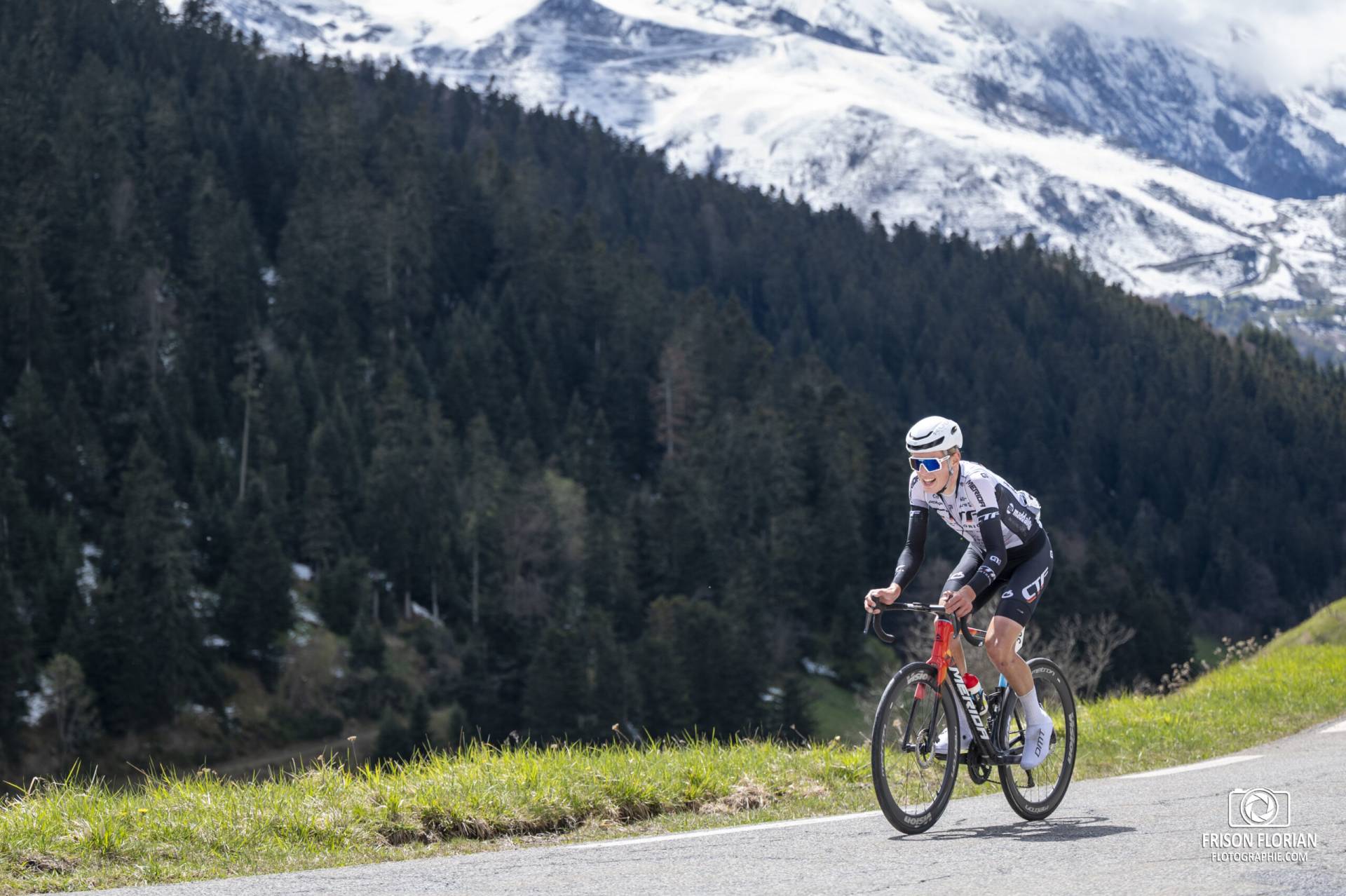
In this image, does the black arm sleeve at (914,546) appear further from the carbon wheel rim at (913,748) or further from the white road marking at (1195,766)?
the white road marking at (1195,766)

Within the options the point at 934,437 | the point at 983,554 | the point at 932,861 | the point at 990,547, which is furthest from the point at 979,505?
the point at 932,861

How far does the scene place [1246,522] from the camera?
176 metres

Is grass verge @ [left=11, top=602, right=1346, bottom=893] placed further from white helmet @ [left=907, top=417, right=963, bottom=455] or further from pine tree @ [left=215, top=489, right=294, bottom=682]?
pine tree @ [left=215, top=489, right=294, bottom=682]

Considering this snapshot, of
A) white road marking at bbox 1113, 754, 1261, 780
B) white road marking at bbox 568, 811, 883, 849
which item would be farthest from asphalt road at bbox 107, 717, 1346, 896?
white road marking at bbox 1113, 754, 1261, 780

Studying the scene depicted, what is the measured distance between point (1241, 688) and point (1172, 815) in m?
8.57

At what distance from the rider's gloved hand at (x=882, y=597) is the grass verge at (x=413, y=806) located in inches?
66.2

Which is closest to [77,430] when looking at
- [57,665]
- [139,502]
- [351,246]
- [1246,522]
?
[139,502]

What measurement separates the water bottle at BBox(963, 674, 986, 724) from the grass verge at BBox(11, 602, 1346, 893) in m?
1.23

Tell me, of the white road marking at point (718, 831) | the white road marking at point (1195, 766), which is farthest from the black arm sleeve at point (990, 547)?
the white road marking at point (1195, 766)

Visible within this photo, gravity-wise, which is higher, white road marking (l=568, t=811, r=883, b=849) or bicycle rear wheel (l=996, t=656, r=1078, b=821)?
bicycle rear wheel (l=996, t=656, r=1078, b=821)

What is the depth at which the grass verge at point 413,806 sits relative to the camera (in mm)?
8070

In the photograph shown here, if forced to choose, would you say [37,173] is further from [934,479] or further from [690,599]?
[934,479]

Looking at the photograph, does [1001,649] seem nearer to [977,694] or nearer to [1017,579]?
[977,694]

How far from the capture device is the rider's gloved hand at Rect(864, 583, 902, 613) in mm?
9086
